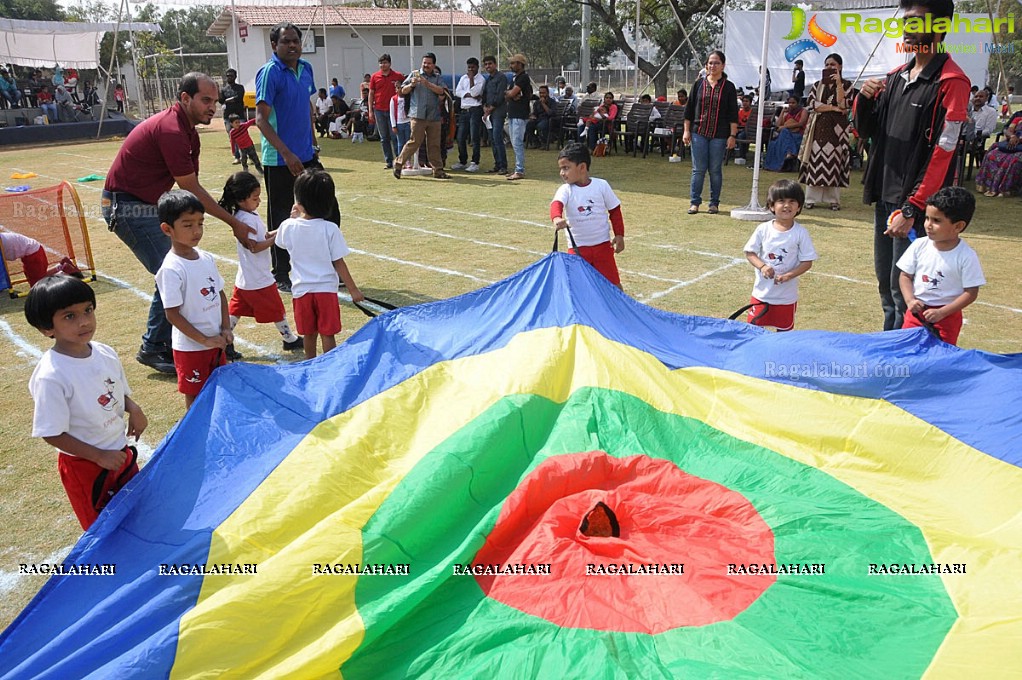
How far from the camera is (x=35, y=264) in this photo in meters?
6.86

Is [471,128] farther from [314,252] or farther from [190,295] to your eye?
[190,295]

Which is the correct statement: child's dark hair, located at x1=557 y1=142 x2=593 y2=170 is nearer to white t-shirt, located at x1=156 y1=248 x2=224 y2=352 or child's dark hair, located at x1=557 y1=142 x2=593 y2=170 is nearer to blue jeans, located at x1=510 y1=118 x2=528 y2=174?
white t-shirt, located at x1=156 y1=248 x2=224 y2=352

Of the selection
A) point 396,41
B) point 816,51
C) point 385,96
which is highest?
point 396,41

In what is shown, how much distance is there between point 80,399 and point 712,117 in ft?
27.0

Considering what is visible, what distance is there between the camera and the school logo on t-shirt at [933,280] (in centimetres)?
402

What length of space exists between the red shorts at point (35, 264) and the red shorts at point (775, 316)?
5.91 metres

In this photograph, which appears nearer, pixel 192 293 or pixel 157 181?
pixel 192 293

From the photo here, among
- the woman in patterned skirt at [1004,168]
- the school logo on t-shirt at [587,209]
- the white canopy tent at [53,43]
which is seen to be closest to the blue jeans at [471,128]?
the woman in patterned skirt at [1004,168]

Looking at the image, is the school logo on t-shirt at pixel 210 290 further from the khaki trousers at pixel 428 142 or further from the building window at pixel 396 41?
the building window at pixel 396 41

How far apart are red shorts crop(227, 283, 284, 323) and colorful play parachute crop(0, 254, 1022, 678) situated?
56.6 inches

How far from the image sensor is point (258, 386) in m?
3.48

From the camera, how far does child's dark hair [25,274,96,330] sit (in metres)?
2.65

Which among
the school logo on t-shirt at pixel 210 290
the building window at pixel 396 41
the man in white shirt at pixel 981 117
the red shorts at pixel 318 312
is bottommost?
the red shorts at pixel 318 312

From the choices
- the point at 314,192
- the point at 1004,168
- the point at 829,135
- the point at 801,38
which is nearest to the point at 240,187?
the point at 314,192
